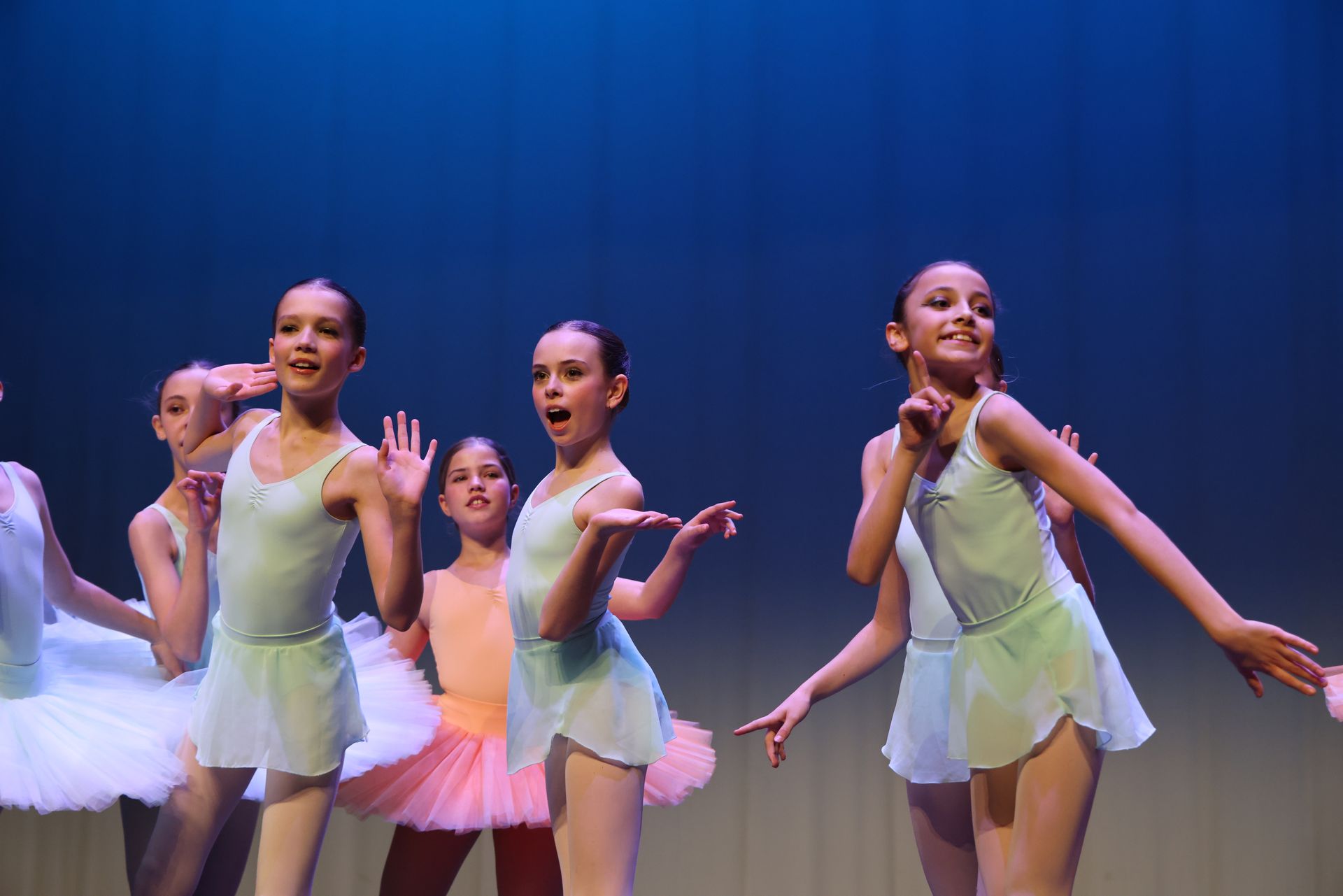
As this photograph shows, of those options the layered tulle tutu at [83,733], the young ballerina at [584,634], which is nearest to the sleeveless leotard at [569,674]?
the young ballerina at [584,634]

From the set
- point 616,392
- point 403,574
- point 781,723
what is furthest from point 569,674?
point 616,392

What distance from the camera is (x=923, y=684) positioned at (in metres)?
2.58

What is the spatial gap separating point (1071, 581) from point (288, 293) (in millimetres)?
1530

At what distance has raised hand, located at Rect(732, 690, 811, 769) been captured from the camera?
2.18 meters

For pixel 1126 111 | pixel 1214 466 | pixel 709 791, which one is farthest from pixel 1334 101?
pixel 709 791

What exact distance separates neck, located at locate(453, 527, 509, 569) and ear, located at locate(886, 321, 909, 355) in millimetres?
1328

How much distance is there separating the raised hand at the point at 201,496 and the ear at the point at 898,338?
1.39m

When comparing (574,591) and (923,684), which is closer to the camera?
(574,591)

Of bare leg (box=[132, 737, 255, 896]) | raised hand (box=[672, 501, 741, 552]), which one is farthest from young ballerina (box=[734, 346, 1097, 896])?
bare leg (box=[132, 737, 255, 896])

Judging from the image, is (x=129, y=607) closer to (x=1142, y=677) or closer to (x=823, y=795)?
(x=823, y=795)

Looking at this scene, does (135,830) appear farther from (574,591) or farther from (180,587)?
(574,591)

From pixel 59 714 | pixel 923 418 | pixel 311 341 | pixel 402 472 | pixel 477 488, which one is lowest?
pixel 59 714

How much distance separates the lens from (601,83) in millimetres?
4383

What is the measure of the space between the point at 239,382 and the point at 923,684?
1593 millimetres
